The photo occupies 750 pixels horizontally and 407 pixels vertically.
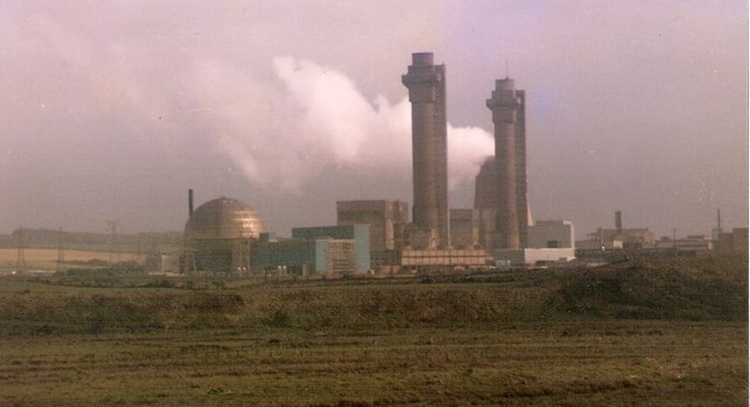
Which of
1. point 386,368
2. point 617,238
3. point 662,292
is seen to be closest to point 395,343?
point 386,368

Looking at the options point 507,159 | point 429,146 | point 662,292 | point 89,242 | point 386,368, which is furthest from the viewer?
point 507,159

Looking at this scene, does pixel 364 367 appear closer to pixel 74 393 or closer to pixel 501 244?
pixel 74 393

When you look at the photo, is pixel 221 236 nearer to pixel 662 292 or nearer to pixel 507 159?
pixel 507 159

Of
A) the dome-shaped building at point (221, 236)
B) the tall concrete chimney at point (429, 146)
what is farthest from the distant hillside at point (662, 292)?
the tall concrete chimney at point (429, 146)

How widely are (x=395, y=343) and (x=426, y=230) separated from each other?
53.8 meters

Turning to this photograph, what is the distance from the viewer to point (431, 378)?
17219 millimetres

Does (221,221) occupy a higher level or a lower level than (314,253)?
higher

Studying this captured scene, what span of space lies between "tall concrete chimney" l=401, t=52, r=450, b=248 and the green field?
34327 millimetres

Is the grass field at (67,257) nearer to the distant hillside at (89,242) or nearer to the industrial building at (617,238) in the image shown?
the distant hillside at (89,242)

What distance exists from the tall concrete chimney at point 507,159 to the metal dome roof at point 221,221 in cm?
2656

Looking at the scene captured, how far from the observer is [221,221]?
210 ft

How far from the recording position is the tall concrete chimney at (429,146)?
77188mm

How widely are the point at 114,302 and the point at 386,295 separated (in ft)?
31.9

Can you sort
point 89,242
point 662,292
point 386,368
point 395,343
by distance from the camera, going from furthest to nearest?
point 89,242
point 662,292
point 395,343
point 386,368
